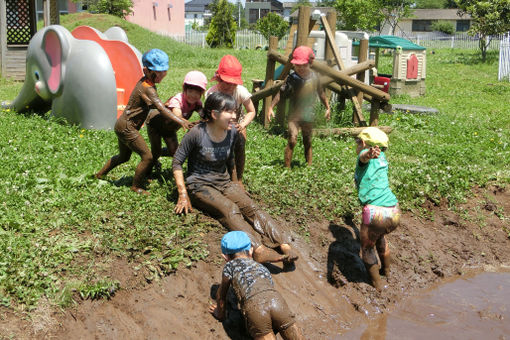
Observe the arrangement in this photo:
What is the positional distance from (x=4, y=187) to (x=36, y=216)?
0.89 meters

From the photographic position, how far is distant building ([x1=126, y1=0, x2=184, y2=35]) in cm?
4209

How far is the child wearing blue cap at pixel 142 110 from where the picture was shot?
5730 millimetres

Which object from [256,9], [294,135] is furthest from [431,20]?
[294,135]

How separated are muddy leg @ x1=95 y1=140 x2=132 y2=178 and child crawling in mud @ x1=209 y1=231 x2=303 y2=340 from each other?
222 cm

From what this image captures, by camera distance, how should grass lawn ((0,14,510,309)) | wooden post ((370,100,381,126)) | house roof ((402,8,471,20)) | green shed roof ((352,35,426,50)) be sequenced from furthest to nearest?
1. house roof ((402,8,471,20))
2. green shed roof ((352,35,426,50))
3. wooden post ((370,100,381,126))
4. grass lawn ((0,14,510,309))

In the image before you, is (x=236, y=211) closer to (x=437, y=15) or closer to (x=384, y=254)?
(x=384, y=254)

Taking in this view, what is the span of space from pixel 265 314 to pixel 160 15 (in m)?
44.9

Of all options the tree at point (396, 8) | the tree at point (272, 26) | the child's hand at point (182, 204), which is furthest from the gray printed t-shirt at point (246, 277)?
the tree at point (396, 8)

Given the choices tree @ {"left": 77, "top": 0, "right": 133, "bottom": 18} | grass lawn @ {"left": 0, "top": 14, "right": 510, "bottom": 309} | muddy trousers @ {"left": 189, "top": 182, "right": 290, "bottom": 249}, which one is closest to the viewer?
grass lawn @ {"left": 0, "top": 14, "right": 510, "bottom": 309}

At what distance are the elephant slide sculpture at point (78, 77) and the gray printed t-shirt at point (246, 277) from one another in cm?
568

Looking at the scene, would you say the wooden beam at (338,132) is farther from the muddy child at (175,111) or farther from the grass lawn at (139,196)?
the muddy child at (175,111)

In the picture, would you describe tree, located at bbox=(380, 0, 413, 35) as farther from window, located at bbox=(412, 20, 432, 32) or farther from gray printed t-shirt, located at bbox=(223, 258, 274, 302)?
gray printed t-shirt, located at bbox=(223, 258, 274, 302)

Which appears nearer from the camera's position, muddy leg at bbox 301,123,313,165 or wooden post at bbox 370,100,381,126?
muddy leg at bbox 301,123,313,165

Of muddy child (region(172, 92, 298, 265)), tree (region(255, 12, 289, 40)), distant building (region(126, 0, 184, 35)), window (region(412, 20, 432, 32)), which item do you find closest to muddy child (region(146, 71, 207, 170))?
muddy child (region(172, 92, 298, 265))
